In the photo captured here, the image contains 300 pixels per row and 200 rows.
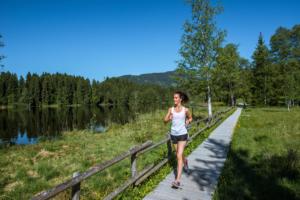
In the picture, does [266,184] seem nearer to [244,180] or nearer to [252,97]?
[244,180]

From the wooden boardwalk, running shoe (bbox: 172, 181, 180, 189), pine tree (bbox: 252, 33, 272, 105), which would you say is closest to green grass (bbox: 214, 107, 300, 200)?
the wooden boardwalk

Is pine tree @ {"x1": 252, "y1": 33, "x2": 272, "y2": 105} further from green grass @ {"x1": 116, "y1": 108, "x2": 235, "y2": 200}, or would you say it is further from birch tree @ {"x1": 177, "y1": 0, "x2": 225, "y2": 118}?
green grass @ {"x1": 116, "y1": 108, "x2": 235, "y2": 200}

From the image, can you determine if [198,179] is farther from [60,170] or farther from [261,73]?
[261,73]

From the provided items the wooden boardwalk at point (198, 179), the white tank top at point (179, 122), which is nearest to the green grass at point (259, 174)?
the wooden boardwalk at point (198, 179)

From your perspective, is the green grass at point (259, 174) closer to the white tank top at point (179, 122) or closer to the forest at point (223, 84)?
the white tank top at point (179, 122)

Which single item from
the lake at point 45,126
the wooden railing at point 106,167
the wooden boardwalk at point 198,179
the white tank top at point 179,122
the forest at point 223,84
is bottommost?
the lake at point 45,126

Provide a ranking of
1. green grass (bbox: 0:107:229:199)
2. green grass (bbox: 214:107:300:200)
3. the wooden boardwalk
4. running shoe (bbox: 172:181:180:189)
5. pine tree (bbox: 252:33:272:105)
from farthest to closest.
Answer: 1. pine tree (bbox: 252:33:272:105)
2. green grass (bbox: 0:107:229:199)
3. running shoe (bbox: 172:181:180:189)
4. green grass (bbox: 214:107:300:200)
5. the wooden boardwalk

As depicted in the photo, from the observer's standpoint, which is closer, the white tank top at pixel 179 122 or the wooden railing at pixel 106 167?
the wooden railing at pixel 106 167

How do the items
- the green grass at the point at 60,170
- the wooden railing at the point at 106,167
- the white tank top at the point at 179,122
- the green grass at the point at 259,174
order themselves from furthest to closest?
the green grass at the point at 60,170, the white tank top at the point at 179,122, the green grass at the point at 259,174, the wooden railing at the point at 106,167

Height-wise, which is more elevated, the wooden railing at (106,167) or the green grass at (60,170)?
the wooden railing at (106,167)

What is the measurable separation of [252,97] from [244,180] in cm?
3870

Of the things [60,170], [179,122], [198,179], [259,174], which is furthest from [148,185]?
[60,170]

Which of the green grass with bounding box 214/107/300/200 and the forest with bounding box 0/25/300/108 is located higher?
the forest with bounding box 0/25/300/108

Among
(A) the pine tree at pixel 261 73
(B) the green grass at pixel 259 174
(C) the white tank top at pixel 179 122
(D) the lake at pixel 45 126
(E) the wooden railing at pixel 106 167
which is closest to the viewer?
(E) the wooden railing at pixel 106 167
